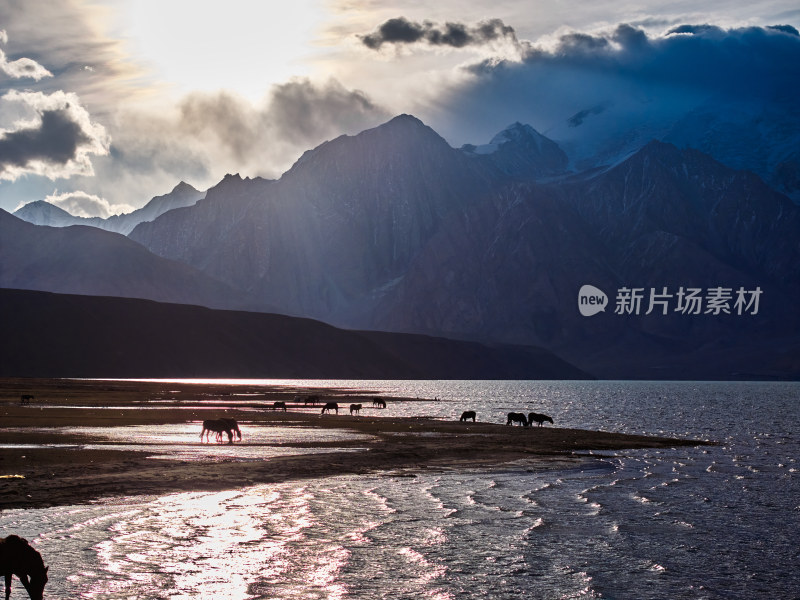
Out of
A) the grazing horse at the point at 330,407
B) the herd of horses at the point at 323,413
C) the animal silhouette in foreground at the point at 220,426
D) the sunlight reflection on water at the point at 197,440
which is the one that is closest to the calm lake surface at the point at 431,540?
the sunlight reflection on water at the point at 197,440

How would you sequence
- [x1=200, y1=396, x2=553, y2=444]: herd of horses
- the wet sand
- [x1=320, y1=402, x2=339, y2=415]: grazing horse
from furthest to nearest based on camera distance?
[x1=320, y1=402, x2=339, y2=415]: grazing horse → [x1=200, y1=396, x2=553, y2=444]: herd of horses → the wet sand

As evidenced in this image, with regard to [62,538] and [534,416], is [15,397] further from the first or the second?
[62,538]

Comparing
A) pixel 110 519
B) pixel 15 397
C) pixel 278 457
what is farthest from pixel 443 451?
pixel 15 397

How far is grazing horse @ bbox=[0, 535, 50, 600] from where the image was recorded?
660 inches

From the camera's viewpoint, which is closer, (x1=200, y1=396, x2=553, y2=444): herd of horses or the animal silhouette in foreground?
the animal silhouette in foreground

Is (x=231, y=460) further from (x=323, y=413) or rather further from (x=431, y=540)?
(x=323, y=413)

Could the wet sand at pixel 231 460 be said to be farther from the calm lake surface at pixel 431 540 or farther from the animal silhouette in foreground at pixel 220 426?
the animal silhouette in foreground at pixel 220 426

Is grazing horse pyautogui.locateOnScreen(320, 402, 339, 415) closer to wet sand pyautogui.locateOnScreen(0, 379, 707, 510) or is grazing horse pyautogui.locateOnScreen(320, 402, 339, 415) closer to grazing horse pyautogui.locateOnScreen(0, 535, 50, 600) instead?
wet sand pyautogui.locateOnScreen(0, 379, 707, 510)

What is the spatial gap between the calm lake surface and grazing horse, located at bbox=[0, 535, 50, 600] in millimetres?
Answer: 2811

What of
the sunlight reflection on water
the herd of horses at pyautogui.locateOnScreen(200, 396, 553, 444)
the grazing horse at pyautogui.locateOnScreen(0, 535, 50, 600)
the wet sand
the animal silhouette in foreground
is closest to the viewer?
the grazing horse at pyautogui.locateOnScreen(0, 535, 50, 600)

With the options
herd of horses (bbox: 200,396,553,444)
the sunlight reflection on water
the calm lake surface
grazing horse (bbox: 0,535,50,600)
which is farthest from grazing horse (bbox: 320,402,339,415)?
grazing horse (bbox: 0,535,50,600)

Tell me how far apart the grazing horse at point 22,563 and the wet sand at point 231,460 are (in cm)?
1274

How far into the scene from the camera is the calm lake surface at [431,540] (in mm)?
21469

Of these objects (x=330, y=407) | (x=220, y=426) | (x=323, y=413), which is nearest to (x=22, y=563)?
(x=220, y=426)
